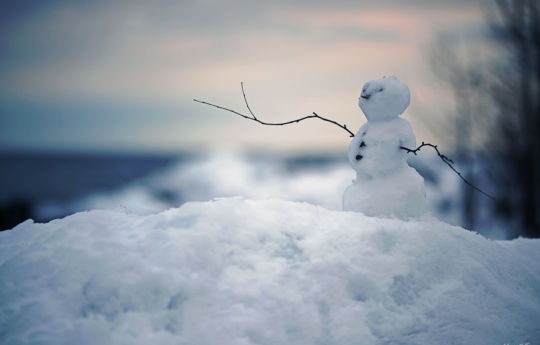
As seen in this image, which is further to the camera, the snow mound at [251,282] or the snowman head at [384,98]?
the snowman head at [384,98]

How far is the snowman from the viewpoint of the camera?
2.59 metres

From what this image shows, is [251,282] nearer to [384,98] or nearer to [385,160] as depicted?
[385,160]

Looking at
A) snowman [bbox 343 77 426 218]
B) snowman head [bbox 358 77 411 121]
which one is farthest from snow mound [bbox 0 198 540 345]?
snowman head [bbox 358 77 411 121]

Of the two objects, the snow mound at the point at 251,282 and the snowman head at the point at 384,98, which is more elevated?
the snowman head at the point at 384,98

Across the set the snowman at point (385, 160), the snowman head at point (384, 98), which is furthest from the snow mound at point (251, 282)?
the snowman head at point (384, 98)

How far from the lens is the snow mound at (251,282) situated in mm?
1609

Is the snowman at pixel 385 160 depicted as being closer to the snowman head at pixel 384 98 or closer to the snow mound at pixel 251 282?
the snowman head at pixel 384 98

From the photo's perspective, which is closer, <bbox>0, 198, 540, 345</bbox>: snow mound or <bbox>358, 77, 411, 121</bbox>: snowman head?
<bbox>0, 198, 540, 345</bbox>: snow mound

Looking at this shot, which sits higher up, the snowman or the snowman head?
the snowman head

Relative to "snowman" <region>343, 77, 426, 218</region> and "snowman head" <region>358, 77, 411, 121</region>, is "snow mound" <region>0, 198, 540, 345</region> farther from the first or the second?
"snowman head" <region>358, 77, 411, 121</region>

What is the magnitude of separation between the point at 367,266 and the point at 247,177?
22.8 meters

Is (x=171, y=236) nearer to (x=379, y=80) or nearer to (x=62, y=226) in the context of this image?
(x=62, y=226)

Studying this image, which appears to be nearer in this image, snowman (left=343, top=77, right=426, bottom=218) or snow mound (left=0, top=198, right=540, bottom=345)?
snow mound (left=0, top=198, right=540, bottom=345)

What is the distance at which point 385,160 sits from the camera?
8.66 feet
